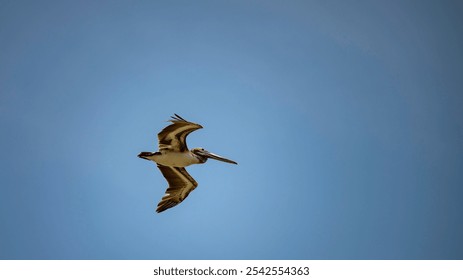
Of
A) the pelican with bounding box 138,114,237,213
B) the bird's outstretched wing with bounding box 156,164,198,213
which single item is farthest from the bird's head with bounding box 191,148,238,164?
the bird's outstretched wing with bounding box 156,164,198,213

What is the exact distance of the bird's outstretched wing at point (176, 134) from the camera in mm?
23009

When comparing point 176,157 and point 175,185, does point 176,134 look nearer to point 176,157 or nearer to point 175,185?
point 176,157

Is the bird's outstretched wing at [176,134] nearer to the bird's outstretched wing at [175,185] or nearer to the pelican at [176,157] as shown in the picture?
the pelican at [176,157]

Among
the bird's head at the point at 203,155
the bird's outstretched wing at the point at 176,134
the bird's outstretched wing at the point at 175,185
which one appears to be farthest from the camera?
the bird's outstretched wing at the point at 175,185

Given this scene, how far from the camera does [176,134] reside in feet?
78.1

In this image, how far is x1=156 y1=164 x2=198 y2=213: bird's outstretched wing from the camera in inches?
1024

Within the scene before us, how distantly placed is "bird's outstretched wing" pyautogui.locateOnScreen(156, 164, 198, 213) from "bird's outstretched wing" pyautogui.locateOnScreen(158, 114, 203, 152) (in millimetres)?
1666

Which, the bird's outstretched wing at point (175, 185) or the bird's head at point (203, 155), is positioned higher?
the bird's head at point (203, 155)

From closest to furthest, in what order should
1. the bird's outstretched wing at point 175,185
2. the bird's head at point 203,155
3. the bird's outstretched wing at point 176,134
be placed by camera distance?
the bird's outstretched wing at point 176,134 → the bird's head at point 203,155 → the bird's outstretched wing at point 175,185

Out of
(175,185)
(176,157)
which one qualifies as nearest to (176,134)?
(176,157)

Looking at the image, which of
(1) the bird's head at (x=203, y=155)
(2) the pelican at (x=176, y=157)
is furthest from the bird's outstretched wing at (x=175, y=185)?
(1) the bird's head at (x=203, y=155)

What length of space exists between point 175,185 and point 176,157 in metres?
1.87
